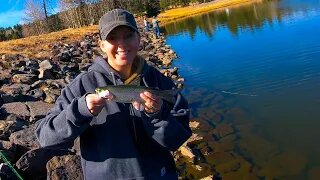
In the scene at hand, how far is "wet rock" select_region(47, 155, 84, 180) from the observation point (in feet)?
25.0

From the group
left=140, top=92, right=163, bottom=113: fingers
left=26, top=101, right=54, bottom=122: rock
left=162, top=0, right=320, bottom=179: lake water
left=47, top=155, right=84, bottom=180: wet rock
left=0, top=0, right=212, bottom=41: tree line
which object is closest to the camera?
left=140, top=92, right=163, bottom=113: fingers

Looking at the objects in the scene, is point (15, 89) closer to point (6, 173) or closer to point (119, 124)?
point (6, 173)

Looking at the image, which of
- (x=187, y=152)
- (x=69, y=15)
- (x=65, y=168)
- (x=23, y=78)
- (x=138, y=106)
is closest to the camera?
(x=138, y=106)

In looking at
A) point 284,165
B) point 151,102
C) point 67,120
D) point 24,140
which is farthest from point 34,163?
point 284,165

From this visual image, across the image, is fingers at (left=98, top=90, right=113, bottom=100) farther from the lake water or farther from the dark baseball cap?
the lake water

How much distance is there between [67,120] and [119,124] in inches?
19.8

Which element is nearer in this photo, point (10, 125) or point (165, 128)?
point (165, 128)

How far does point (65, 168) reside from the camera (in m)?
7.76

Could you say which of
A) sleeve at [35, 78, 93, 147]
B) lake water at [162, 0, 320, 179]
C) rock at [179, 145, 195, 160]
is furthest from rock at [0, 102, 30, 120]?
sleeve at [35, 78, 93, 147]

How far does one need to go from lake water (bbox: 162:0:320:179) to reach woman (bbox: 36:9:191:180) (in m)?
7.06

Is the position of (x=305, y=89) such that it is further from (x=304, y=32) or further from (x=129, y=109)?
(x=304, y=32)

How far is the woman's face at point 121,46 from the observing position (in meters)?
4.10

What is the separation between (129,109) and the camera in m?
4.17

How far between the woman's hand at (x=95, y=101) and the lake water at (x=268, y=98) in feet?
25.4
